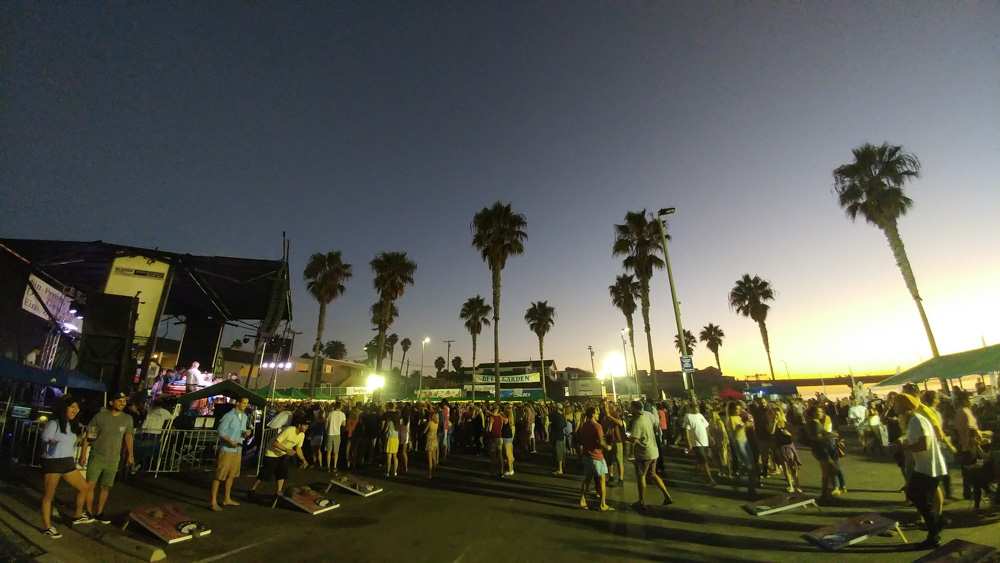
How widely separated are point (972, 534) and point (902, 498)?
285 centimetres

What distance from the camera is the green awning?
47.0ft

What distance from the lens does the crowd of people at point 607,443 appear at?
5.83 m

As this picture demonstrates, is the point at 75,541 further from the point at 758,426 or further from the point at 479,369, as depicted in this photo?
the point at 479,369

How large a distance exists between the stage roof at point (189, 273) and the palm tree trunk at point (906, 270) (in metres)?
33.0

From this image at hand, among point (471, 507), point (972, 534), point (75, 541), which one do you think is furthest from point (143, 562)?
point (972, 534)

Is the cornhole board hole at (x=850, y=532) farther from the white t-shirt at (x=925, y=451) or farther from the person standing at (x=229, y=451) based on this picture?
the person standing at (x=229, y=451)

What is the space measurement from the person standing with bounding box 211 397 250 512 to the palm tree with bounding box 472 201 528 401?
77.2 feet

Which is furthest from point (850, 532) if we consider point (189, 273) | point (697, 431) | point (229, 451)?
point (189, 273)

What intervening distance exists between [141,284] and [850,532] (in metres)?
21.5

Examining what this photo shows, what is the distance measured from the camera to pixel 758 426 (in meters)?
9.92

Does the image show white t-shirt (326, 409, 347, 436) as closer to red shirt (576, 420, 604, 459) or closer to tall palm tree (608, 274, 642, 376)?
red shirt (576, 420, 604, 459)


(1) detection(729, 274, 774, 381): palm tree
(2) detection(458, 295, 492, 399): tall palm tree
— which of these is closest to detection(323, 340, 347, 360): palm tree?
(2) detection(458, 295, 492, 399): tall palm tree

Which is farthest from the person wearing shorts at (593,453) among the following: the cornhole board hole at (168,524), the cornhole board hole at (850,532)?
the cornhole board hole at (168,524)

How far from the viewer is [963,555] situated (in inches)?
163
